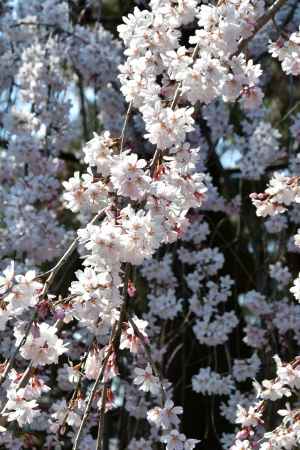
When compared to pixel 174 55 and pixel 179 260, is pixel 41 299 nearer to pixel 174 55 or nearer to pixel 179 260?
pixel 174 55

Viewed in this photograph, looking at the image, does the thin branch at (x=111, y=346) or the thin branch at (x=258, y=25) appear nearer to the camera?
the thin branch at (x=111, y=346)

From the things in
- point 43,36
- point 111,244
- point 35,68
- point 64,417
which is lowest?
point 64,417

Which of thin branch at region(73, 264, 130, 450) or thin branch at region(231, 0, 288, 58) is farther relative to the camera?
thin branch at region(231, 0, 288, 58)

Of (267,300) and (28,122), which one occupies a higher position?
(28,122)

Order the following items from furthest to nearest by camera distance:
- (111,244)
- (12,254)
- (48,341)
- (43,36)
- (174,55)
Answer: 1. (43,36)
2. (12,254)
3. (174,55)
4. (48,341)
5. (111,244)

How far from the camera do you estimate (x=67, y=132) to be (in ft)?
14.6

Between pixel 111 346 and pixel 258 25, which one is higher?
pixel 258 25

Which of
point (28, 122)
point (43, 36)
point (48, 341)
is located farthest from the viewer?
point (43, 36)

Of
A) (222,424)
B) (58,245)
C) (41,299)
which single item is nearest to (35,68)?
(58,245)

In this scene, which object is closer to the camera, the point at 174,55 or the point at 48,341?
the point at 48,341

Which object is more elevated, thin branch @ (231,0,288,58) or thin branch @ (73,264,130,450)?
thin branch @ (231,0,288,58)

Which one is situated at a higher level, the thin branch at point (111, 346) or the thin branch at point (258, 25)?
the thin branch at point (258, 25)

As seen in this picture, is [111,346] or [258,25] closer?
[111,346]

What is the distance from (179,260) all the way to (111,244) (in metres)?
2.47
